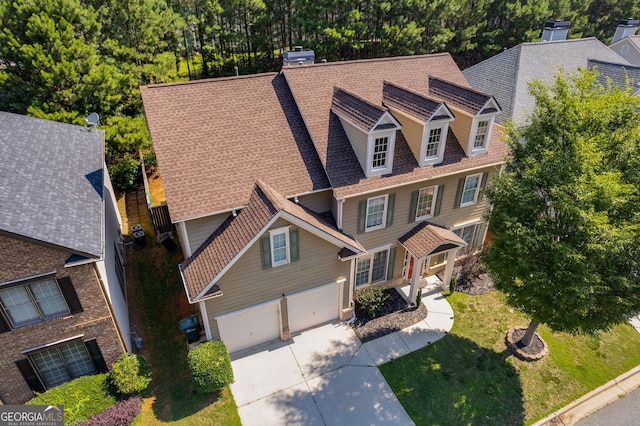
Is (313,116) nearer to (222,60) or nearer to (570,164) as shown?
(570,164)

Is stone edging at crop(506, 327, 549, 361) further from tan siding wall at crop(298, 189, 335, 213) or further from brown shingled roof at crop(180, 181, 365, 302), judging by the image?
tan siding wall at crop(298, 189, 335, 213)

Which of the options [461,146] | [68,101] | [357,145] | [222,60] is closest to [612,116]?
[461,146]

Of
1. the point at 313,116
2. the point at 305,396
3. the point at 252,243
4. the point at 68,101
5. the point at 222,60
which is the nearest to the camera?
the point at 252,243

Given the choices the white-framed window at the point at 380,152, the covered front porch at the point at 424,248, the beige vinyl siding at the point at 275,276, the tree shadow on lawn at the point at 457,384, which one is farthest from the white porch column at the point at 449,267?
the white-framed window at the point at 380,152

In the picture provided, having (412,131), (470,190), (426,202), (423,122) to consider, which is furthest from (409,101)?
(470,190)

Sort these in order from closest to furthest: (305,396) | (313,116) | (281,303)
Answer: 1. (305,396)
2. (281,303)
3. (313,116)

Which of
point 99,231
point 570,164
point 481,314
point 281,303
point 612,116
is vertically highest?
point 612,116

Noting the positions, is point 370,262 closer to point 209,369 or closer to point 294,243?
point 294,243
